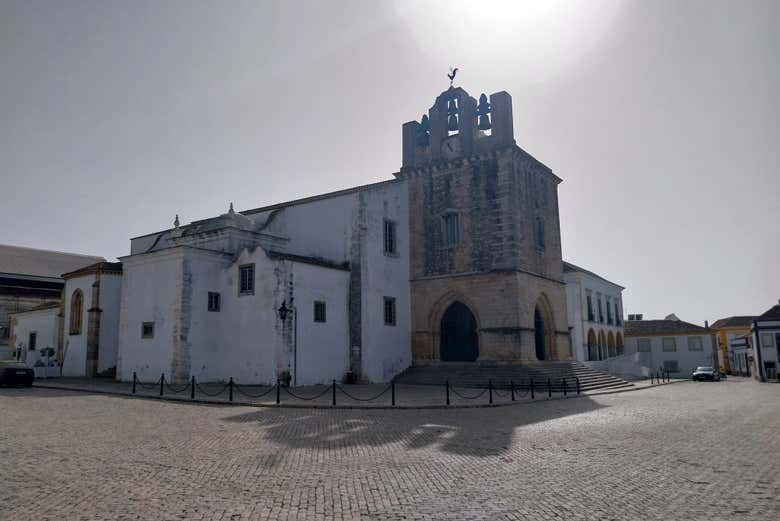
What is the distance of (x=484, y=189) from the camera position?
88.0 feet

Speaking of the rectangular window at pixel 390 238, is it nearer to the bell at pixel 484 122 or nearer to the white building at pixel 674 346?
the bell at pixel 484 122

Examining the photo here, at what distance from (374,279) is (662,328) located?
134ft

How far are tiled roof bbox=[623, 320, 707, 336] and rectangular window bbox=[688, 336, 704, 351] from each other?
0.57 metres

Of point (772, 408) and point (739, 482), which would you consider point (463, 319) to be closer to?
point (772, 408)

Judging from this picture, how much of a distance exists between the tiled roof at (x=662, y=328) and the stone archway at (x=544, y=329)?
106 ft

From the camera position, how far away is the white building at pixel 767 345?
1550 inches

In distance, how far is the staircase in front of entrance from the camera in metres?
23.2

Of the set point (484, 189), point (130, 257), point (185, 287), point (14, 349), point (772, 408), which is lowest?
point (772, 408)

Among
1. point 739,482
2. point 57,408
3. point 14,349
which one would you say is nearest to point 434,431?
point 739,482

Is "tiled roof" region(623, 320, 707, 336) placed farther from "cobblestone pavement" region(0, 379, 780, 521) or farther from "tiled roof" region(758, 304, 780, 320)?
"cobblestone pavement" region(0, 379, 780, 521)

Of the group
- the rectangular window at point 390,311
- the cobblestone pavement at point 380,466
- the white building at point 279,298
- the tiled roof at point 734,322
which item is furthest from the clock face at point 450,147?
the tiled roof at point 734,322

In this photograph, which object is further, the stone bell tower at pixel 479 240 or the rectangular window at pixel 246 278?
the stone bell tower at pixel 479 240

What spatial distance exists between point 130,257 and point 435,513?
888 inches

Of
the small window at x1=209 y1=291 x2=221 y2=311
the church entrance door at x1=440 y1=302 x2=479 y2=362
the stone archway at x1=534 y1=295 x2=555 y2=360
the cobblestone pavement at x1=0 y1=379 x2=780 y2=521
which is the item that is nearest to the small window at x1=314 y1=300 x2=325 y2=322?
the small window at x1=209 y1=291 x2=221 y2=311
